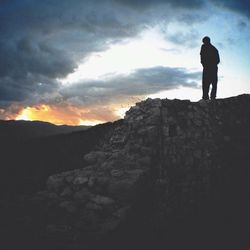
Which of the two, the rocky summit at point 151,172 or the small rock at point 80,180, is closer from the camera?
the rocky summit at point 151,172

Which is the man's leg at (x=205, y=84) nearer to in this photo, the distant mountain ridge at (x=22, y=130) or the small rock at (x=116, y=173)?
the small rock at (x=116, y=173)

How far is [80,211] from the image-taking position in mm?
12930

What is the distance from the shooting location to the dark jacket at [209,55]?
17.1 meters

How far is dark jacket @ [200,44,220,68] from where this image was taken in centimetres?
1706

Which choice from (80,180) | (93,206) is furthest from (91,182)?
(93,206)

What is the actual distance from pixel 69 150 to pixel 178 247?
7732 mm

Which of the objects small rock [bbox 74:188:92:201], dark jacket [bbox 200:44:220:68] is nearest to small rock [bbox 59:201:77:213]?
small rock [bbox 74:188:92:201]

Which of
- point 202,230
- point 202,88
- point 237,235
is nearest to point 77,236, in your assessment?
point 202,230

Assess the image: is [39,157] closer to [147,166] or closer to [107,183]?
[107,183]

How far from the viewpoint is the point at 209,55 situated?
56.0ft

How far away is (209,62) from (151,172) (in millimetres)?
6605

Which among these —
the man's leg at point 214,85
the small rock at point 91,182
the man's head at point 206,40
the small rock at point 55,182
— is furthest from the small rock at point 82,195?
the man's head at point 206,40

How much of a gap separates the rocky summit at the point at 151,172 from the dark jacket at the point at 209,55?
1998 mm

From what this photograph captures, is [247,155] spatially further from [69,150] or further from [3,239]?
[3,239]
